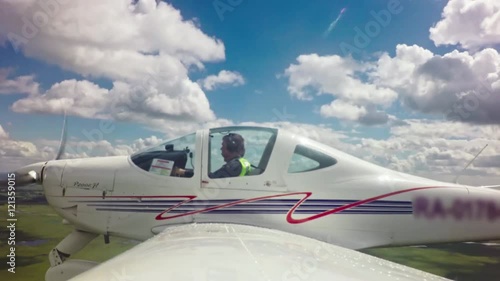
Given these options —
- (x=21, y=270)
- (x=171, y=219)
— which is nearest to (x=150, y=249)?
(x=171, y=219)

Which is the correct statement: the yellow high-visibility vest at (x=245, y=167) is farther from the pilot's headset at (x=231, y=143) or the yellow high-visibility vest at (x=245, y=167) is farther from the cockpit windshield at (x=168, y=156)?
the cockpit windshield at (x=168, y=156)

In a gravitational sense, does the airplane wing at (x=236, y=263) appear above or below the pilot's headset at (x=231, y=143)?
below

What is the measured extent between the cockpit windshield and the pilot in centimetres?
11

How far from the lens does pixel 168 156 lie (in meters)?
4.32

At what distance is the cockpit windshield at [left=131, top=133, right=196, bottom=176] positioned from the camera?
13.8 feet

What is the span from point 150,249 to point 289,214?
188 cm

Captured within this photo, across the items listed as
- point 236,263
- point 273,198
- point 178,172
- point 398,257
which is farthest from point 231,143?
point 398,257

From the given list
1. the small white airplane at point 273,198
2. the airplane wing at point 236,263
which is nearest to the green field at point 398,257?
the small white airplane at point 273,198

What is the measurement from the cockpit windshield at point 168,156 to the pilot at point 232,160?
110 mm

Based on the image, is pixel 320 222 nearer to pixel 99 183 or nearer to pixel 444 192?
pixel 444 192

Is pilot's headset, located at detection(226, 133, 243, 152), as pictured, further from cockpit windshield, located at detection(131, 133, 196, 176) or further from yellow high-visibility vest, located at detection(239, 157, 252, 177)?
cockpit windshield, located at detection(131, 133, 196, 176)

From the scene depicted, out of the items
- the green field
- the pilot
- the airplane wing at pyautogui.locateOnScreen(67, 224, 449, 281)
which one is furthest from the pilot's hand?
the green field

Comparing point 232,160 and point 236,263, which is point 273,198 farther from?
point 236,263

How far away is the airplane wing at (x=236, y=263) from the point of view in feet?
5.45
